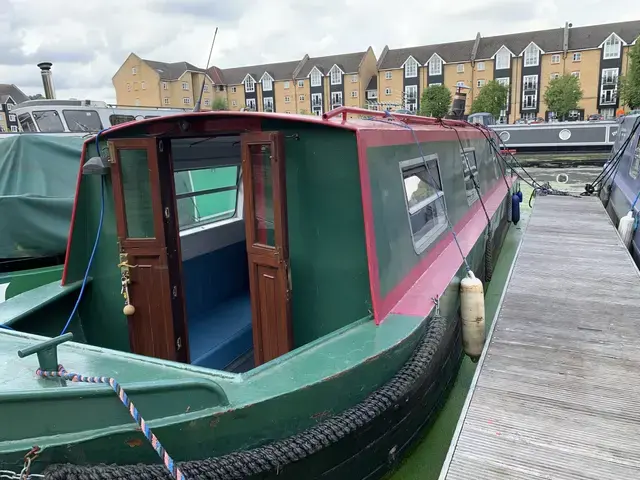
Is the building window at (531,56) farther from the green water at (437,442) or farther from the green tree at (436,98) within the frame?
the green water at (437,442)

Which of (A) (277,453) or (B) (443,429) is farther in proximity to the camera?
(B) (443,429)

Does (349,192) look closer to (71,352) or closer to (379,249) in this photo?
(379,249)

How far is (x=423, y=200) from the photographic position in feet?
14.3

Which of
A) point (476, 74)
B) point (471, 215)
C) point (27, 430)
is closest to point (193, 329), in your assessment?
point (27, 430)

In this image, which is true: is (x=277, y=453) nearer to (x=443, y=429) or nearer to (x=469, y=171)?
(x=443, y=429)

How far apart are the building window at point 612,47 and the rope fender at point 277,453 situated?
53024 mm

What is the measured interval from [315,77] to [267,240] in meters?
56.0

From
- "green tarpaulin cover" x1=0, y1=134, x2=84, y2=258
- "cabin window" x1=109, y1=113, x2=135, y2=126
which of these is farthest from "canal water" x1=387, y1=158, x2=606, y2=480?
"cabin window" x1=109, y1=113, x2=135, y2=126

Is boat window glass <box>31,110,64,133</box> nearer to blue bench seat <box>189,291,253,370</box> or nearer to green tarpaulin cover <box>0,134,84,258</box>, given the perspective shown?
green tarpaulin cover <box>0,134,84,258</box>

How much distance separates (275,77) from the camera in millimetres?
59219

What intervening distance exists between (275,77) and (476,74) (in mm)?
22148

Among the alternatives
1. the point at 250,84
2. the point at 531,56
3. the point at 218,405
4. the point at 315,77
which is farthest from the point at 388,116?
the point at 250,84

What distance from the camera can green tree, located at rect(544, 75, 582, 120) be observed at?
4347 centimetres

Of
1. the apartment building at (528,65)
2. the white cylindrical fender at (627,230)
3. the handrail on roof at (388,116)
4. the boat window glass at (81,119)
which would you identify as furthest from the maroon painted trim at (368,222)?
the apartment building at (528,65)
